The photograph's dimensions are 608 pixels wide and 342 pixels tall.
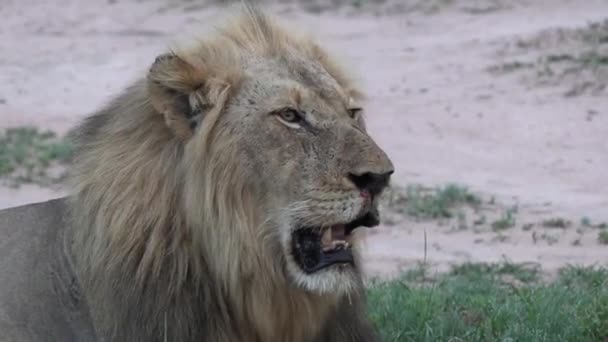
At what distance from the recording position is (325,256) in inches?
147

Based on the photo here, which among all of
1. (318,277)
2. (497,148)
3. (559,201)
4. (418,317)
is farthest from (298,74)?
(497,148)

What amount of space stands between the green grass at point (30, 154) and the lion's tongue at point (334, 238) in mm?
5876

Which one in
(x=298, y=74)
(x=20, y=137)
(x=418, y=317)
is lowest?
(x=418, y=317)

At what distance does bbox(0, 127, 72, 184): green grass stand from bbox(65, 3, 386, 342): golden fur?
5.50m

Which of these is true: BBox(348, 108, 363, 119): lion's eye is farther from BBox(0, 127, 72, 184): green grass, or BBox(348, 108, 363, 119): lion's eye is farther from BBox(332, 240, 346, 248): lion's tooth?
BBox(0, 127, 72, 184): green grass

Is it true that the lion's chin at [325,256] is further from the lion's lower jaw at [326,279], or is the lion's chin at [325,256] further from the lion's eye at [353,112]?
the lion's eye at [353,112]

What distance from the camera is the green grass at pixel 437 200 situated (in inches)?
325

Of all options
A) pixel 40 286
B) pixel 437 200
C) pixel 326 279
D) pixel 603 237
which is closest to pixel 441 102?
pixel 437 200

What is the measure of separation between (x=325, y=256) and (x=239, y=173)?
33 centimetres

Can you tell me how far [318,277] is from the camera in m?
3.70

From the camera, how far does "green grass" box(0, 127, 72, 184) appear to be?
9570 millimetres

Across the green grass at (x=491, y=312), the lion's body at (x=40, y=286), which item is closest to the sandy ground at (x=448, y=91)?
the green grass at (x=491, y=312)

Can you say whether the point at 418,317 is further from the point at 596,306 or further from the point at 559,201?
the point at 559,201

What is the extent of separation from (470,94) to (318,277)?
7.74m
